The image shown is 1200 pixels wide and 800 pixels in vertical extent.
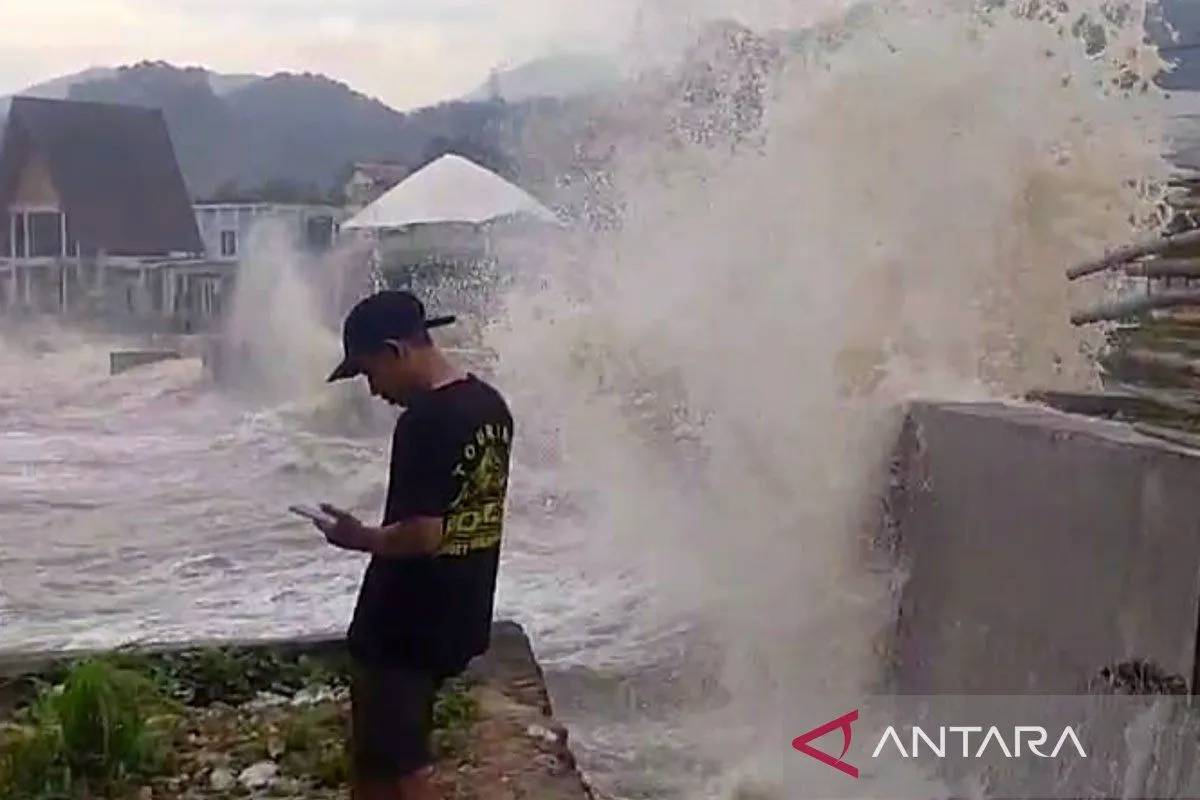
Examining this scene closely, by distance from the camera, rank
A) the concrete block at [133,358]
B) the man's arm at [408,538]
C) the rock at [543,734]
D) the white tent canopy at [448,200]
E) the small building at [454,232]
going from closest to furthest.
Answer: the man's arm at [408,538], the rock at [543,734], the small building at [454,232], the white tent canopy at [448,200], the concrete block at [133,358]

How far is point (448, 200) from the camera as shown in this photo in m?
12.7

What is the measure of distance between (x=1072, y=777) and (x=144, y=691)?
2.46 meters

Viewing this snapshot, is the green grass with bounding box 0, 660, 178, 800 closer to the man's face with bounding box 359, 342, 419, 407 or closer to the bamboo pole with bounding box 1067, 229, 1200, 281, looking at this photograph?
the man's face with bounding box 359, 342, 419, 407

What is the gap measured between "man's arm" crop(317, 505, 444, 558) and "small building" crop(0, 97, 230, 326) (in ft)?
32.6

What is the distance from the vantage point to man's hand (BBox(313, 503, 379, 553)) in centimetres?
288

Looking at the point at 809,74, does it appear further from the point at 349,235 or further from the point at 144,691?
the point at 349,235

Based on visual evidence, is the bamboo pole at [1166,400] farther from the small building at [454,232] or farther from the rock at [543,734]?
the small building at [454,232]

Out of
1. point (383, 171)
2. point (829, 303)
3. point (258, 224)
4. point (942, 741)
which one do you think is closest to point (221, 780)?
point (942, 741)

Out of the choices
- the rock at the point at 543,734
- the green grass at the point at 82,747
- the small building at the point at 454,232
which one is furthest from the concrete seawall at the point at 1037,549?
the small building at the point at 454,232

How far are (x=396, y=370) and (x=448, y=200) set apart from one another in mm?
9928

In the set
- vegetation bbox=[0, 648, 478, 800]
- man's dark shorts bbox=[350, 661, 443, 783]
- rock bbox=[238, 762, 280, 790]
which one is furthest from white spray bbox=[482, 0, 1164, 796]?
man's dark shorts bbox=[350, 661, 443, 783]

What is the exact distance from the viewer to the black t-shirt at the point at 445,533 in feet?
9.47

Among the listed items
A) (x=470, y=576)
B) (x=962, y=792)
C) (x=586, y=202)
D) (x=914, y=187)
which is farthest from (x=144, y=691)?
(x=586, y=202)

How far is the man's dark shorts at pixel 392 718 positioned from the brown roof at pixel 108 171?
9.88 metres
